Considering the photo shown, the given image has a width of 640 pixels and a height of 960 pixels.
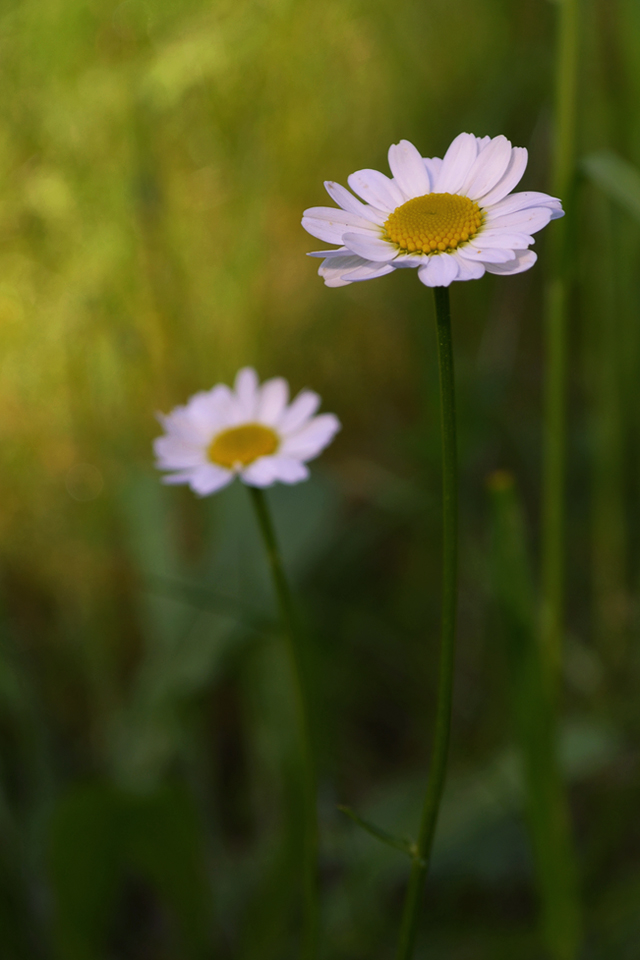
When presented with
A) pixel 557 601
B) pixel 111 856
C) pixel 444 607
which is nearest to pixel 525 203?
pixel 444 607

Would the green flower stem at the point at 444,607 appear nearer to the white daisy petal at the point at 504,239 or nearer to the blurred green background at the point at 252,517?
the white daisy petal at the point at 504,239

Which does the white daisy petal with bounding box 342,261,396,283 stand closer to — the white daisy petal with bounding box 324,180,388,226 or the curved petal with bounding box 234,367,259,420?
the white daisy petal with bounding box 324,180,388,226

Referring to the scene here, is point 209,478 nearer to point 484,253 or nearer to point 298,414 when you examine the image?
point 298,414

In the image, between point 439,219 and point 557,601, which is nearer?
point 439,219

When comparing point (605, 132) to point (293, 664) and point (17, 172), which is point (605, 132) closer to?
point (17, 172)

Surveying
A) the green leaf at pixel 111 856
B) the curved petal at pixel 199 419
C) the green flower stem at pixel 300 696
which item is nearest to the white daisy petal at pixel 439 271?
the green flower stem at pixel 300 696

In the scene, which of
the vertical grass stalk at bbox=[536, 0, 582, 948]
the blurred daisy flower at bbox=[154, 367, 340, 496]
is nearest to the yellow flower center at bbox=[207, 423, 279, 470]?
the blurred daisy flower at bbox=[154, 367, 340, 496]
